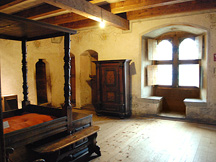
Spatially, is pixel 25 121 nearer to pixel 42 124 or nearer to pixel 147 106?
pixel 42 124

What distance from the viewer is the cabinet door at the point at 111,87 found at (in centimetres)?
532

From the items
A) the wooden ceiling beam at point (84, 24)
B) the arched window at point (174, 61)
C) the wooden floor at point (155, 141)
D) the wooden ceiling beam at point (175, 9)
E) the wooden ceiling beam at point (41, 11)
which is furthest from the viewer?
the wooden ceiling beam at point (84, 24)

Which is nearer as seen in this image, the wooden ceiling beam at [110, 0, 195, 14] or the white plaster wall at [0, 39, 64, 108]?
the wooden ceiling beam at [110, 0, 195, 14]

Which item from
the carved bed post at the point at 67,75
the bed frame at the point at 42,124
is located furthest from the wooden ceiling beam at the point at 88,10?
the carved bed post at the point at 67,75

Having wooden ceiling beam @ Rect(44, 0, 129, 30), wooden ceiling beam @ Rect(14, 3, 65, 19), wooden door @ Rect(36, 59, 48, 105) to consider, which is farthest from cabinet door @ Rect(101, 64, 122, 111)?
wooden door @ Rect(36, 59, 48, 105)

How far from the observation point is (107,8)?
15.4 ft

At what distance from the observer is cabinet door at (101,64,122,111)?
532 cm

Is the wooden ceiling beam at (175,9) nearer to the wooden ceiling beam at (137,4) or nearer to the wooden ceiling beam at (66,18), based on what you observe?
the wooden ceiling beam at (137,4)

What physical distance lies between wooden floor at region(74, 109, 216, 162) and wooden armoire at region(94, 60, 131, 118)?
0.43 metres

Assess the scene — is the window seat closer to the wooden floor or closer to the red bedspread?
the wooden floor

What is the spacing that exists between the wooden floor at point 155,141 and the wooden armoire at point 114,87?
43cm

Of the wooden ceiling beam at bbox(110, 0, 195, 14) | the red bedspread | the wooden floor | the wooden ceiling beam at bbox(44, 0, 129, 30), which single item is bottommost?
the wooden floor

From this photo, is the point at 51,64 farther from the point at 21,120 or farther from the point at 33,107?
the point at 21,120

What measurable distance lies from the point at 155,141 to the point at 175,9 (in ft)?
11.2
